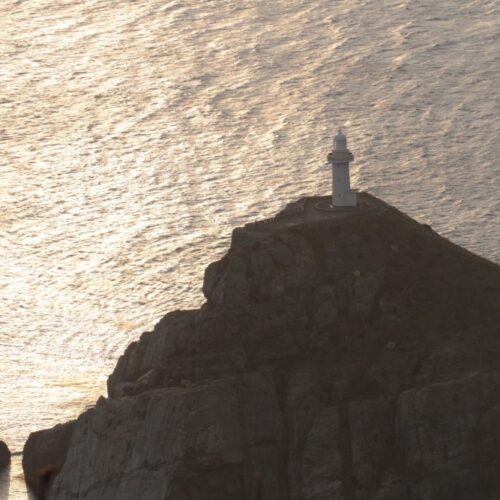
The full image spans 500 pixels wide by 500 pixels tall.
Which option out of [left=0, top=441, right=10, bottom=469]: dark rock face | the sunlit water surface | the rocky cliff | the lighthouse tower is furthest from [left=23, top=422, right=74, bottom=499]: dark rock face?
the lighthouse tower

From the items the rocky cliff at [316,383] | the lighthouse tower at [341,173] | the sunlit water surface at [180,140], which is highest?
the sunlit water surface at [180,140]

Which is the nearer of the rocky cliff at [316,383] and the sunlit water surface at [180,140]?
the rocky cliff at [316,383]

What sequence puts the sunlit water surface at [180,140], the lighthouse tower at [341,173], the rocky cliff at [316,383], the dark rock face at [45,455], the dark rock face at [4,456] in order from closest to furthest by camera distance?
the rocky cliff at [316,383]
the lighthouse tower at [341,173]
the dark rock face at [45,455]
the dark rock face at [4,456]
the sunlit water surface at [180,140]

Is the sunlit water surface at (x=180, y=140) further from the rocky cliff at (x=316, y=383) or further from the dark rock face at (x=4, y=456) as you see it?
the rocky cliff at (x=316, y=383)

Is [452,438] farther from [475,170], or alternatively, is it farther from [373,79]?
[373,79]

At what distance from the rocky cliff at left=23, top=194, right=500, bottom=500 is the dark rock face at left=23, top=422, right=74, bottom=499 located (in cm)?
321

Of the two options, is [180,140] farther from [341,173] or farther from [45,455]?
[341,173]

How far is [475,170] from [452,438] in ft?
158

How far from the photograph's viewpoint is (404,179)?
418ft

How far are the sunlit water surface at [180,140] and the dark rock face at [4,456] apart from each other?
0.44 m

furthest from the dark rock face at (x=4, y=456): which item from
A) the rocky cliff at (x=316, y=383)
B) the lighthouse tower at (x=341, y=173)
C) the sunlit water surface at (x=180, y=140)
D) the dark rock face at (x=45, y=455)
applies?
the lighthouse tower at (x=341, y=173)

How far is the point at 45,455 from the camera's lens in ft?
295

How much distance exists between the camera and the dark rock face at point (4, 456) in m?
92.7

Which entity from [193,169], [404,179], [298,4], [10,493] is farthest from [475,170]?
[10,493]
